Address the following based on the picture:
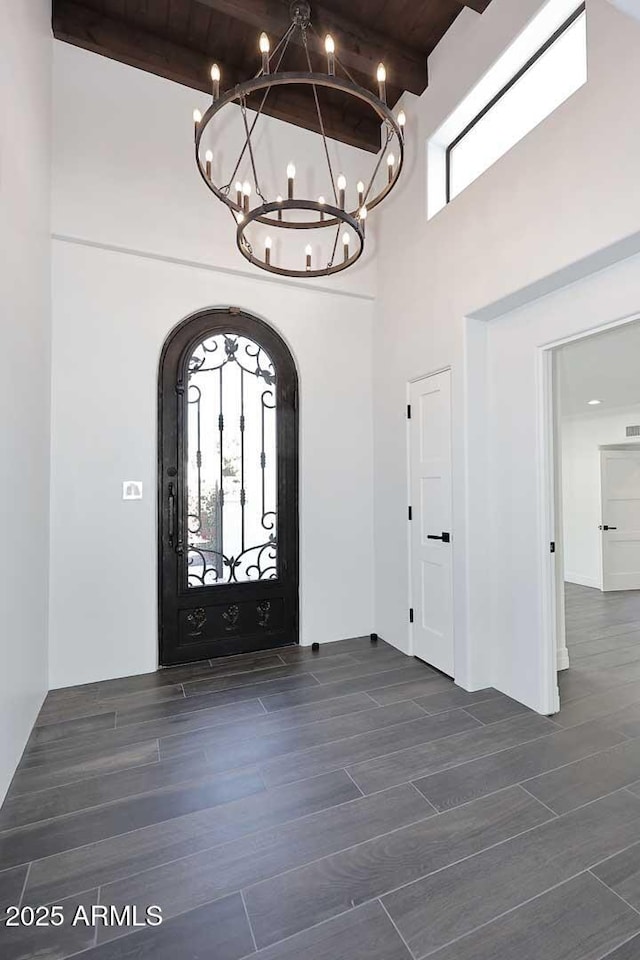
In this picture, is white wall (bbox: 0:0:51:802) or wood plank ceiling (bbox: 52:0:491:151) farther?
wood plank ceiling (bbox: 52:0:491:151)

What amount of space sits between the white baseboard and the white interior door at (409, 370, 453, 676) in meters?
4.35

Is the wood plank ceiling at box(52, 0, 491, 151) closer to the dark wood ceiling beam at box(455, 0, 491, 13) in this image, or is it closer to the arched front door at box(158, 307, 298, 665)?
the dark wood ceiling beam at box(455, 0, 491, 13)

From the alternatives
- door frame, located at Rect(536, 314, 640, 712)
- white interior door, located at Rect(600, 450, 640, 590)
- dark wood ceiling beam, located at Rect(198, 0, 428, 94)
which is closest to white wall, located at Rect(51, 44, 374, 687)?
dark wood ceiling beam, located at Rect(198, 0, 428, 94)

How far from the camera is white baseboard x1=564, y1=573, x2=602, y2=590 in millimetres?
6510

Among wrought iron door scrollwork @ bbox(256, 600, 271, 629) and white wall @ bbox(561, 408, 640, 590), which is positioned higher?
white wall @ bbox(561, 408, 640, 590)

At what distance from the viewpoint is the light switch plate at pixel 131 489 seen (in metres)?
3.32

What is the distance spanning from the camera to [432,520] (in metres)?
3.42

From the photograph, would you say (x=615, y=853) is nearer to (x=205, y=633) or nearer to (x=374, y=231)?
(x=205, y=633)

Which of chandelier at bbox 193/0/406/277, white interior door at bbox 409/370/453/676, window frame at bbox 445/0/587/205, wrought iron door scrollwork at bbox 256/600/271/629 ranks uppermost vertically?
window frame at bbox 445/0/587/205

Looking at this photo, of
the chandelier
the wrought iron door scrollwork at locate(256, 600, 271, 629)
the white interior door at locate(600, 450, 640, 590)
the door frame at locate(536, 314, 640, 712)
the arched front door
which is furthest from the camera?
the white interior door at locate(600, 450, 640, 590)

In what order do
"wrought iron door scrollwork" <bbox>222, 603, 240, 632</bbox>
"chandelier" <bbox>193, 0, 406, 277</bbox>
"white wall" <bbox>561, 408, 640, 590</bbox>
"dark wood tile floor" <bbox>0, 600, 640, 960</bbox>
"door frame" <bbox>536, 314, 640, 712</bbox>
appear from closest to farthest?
"dark wood tile floor" <bbox>0, 600, 640, 960</bbox> < "chandelier" <bbox>193, 0, 406, 277</bbox> < "door frame" <bbox>536, 314, 640, 712</bbox> < "wrought iron door scrollwork" <bbox>222, 603, 240, 632</bbox> < "white wall" <bbox>561, 408, 640, 590</bbox>

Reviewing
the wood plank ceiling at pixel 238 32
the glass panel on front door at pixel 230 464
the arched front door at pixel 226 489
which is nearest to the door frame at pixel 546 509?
the arched front door at pixel 226 489

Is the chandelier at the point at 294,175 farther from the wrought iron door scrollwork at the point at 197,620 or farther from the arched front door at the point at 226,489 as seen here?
the wrought iron door scrollwork at the point at 197,620

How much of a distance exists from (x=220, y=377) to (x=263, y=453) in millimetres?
707
